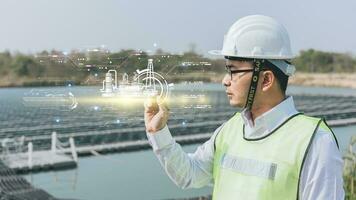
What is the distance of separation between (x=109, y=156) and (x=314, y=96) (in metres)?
2.68

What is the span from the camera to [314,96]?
6.84m

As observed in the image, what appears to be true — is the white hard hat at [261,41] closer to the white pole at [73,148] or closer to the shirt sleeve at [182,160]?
the shirt sleeve at [182,160]

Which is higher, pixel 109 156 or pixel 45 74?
pixel 45 74

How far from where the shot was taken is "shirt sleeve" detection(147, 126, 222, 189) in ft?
2.89

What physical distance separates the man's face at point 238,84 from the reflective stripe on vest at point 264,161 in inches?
2.4

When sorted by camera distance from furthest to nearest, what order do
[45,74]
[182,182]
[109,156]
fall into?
[109,156], [45,74], [182,182]

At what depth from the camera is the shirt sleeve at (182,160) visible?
879 millimetres

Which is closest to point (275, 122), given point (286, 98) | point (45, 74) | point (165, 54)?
point (286, 98)

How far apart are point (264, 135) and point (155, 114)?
0.16 m

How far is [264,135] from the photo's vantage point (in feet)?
2.71

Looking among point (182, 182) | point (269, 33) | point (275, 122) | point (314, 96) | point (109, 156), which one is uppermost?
point (269, 33)

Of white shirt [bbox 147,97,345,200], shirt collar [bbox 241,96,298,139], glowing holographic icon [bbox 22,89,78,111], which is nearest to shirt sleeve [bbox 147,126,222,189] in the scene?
white shirt [bbox 147,97,345,200]

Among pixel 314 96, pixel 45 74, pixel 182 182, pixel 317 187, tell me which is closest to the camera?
pixel 317 187

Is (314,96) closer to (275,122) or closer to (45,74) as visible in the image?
(45,74)
